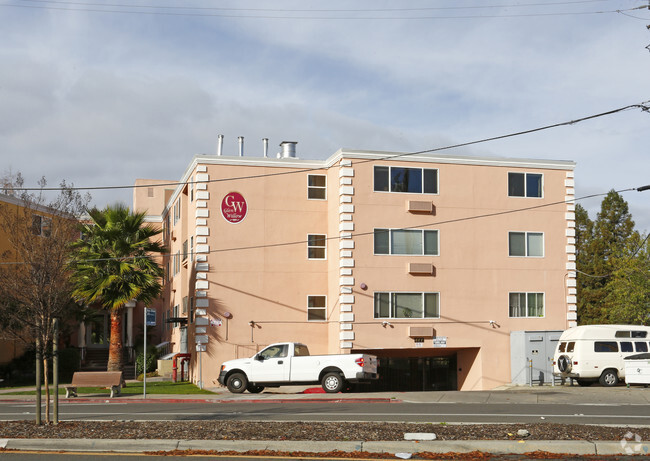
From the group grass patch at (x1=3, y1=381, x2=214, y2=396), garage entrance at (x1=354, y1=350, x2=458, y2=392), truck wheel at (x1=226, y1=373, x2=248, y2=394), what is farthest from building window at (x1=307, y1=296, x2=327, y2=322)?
truck wheel at (x1=226, y1=373, x2=248, y2=394)

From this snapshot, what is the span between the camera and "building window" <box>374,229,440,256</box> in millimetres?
33219

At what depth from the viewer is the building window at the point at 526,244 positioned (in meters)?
34.7

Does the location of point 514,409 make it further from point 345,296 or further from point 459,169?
point 459,169

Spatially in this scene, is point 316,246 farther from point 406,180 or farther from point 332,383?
point 332,383

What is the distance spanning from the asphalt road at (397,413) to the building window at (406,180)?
12.8 meters

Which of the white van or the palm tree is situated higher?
the palm tree

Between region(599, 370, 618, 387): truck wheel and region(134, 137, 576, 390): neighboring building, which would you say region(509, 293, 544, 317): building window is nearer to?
region(134, 137, 576, 390): neighboring building

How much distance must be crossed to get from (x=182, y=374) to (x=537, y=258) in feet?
53.2

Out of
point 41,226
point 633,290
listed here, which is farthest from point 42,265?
point 633,290

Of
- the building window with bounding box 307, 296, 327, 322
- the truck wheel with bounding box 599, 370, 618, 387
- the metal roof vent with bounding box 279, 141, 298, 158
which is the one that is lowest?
the truck wheel with bounding box 599, 370, 618, 387

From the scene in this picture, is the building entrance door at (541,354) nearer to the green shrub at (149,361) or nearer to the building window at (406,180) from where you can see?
the building window at (406,180)

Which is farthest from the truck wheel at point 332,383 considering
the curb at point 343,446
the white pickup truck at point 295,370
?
the curb at point 343,446

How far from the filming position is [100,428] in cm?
1415

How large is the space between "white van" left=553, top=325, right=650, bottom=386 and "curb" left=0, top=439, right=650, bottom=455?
18.9 m
